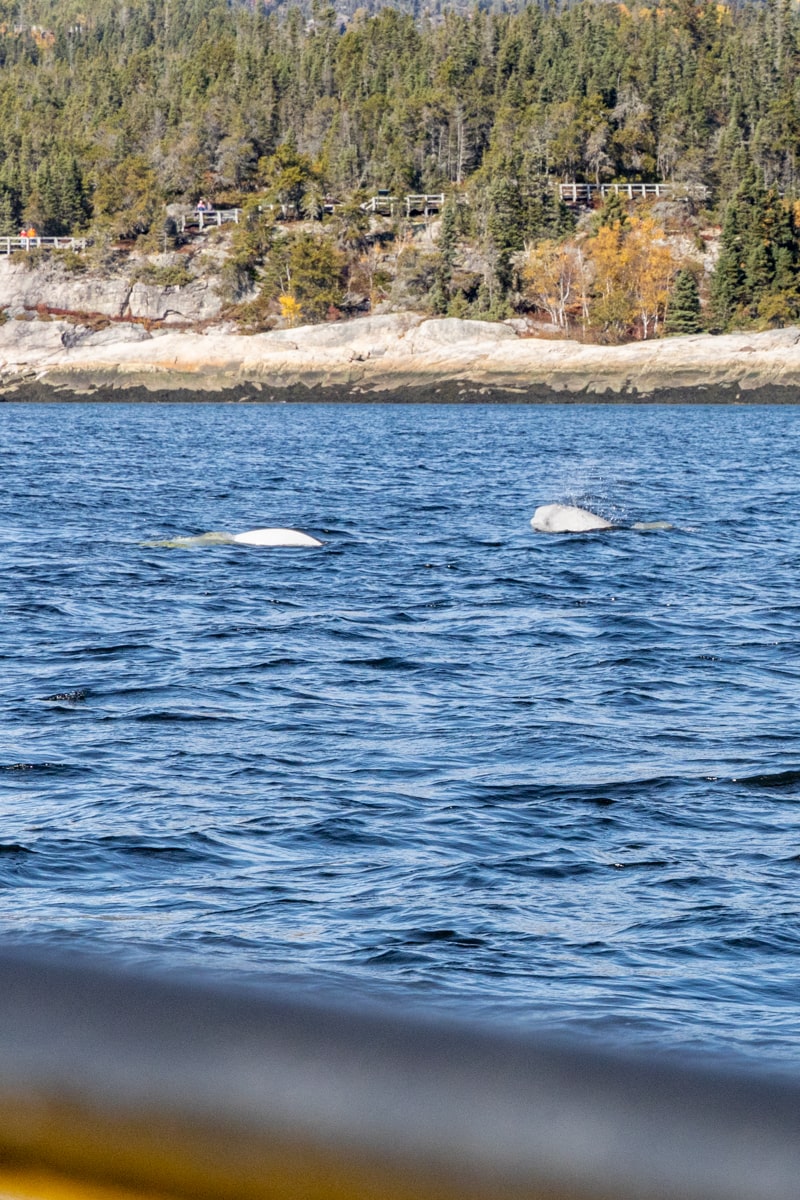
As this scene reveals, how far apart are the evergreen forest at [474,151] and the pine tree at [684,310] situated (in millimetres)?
242

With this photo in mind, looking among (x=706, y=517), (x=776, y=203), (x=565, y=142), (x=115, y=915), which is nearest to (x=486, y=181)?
(x=565, y=142)

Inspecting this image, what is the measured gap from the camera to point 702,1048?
1.71 m

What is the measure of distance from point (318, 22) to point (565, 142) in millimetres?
69130

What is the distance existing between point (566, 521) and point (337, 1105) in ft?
80.0

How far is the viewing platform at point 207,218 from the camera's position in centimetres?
13412

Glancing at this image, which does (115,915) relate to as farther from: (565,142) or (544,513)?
(565,142)

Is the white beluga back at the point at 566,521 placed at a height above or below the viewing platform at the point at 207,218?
below

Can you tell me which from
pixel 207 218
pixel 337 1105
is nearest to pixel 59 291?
pixel 207 218

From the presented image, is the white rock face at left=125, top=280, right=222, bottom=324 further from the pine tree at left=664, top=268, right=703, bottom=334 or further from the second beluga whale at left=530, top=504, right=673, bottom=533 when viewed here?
the second beluga whale at left=530, top=504, right=673, bottom=533

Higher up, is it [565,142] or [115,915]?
[565,142]

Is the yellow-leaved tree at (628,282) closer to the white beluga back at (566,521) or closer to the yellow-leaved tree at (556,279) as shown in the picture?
the yellow-leaved tree at (556,279)

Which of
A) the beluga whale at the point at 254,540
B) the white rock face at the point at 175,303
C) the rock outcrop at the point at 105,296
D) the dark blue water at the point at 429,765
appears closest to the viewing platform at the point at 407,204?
the white rock face at the point at 175,303

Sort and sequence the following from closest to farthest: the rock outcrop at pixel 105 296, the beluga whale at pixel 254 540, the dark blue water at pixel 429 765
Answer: the dark blue water at pixel 429 765, the beluga whale at pixel 254 540, the rock outcrop at pixel 105 296

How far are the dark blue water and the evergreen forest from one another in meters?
87.3
